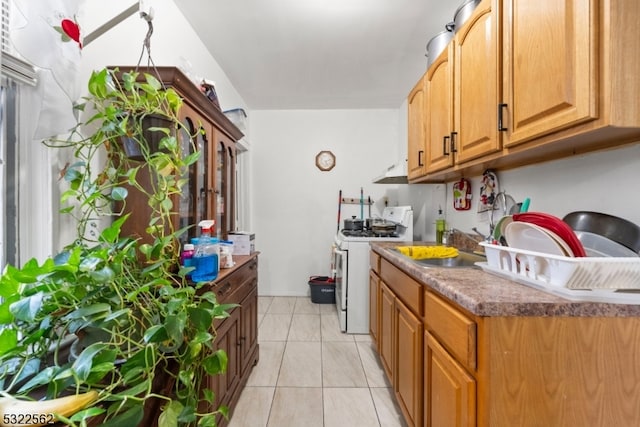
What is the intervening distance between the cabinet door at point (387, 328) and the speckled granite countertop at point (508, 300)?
2.38ft

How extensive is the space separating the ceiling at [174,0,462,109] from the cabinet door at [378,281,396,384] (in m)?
1.90

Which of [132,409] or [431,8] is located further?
[431,8]

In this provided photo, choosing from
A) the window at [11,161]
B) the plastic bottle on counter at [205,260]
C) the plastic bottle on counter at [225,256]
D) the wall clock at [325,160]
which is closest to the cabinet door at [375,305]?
the plastic bottle on counter at [225,256]

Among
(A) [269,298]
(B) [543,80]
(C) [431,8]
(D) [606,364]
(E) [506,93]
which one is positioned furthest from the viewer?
(A) [269,298]

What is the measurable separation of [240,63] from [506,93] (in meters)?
2.28

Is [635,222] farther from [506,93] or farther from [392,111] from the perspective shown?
[392,111]

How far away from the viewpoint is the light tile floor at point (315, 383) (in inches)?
64.4

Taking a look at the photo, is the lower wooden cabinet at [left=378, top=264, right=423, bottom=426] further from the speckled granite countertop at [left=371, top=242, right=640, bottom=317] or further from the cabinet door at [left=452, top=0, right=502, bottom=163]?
the cabinet door at [left=452, top=0, right=502, bottom=163]

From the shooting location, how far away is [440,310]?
41.9 inches

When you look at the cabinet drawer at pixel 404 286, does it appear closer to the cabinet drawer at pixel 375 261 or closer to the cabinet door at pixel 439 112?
the cabinet drawer at pixel 375 261

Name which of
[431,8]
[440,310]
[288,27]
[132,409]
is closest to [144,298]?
[132,409]

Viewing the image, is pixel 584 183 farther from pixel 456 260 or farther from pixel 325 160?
pixel 325 160

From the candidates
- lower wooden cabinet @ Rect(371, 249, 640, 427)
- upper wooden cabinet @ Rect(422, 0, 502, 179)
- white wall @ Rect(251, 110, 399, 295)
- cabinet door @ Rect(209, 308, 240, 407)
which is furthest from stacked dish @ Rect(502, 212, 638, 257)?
white wall @ Rect(251, 110, 399, 295)

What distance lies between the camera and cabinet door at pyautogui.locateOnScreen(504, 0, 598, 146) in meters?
0.84
